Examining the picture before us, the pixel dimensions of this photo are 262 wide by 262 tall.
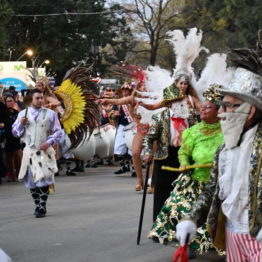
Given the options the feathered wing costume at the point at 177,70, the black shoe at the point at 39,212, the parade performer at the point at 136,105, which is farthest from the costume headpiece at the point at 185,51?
the black shoe at the point at 39,212

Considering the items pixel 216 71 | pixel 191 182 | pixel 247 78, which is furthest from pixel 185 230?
pixel 216 71

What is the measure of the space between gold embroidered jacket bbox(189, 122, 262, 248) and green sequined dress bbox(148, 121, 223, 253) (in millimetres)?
2133

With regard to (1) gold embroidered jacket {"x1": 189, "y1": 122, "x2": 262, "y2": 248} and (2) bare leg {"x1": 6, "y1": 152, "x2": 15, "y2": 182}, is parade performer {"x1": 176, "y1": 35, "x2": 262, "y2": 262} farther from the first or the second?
(2) bare leg {"x1": 6, "y1": 152, "x2": 15, "y2": 182}

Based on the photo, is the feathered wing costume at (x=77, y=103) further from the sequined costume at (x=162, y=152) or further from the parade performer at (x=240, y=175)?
the parade performer at (x=240, y=175)

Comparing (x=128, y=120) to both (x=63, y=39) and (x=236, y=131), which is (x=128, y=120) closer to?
(x=236, y=131)

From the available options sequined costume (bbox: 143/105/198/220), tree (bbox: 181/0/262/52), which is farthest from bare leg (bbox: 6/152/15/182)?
tree (bbox: 181/0/262/52)

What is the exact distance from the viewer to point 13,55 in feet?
135

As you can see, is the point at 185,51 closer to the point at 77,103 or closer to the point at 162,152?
the point at 162,152

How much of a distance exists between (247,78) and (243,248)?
0.94 metres

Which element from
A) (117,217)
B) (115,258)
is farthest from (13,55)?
(115,258)

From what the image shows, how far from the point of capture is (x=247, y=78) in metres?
4.22

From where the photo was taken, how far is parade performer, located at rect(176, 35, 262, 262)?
4.05m

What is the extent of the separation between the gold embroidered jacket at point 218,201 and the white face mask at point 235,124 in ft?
Result: 0.33

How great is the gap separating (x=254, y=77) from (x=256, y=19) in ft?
95.0
